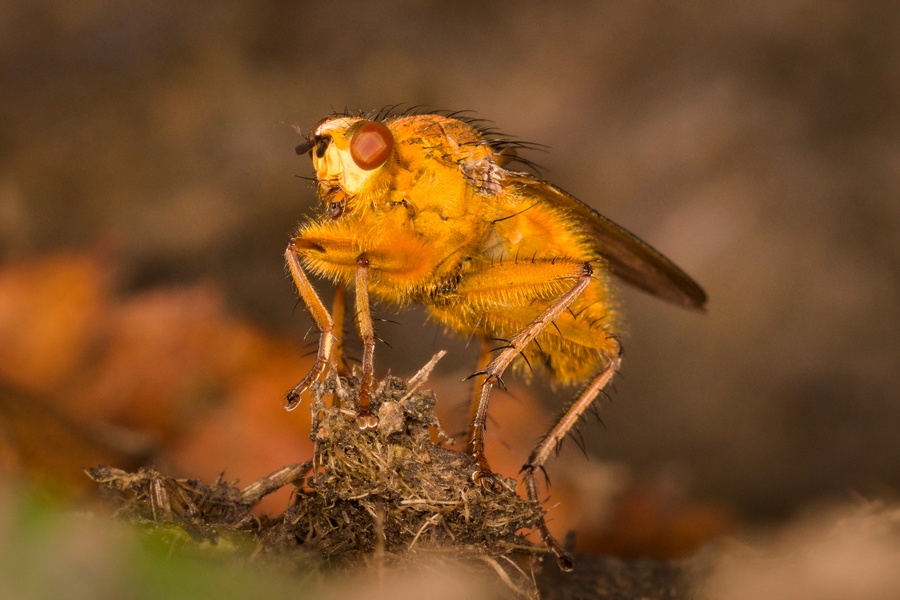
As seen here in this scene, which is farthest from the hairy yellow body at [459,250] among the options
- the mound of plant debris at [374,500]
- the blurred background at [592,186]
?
the blurred background at [592,186]

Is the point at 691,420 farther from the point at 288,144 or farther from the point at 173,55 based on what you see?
the point at 173,55

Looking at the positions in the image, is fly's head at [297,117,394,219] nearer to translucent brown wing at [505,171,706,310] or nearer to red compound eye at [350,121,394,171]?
red compound eye at [350,121,394,171]

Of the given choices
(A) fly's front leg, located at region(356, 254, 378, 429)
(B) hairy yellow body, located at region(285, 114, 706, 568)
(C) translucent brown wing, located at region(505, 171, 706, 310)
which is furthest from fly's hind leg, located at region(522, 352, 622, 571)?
(A) fly's front leg, located at region(356, 254, 378, 429)

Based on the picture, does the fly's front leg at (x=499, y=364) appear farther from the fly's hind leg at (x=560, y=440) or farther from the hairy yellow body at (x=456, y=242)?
the fly's hind leg at (x=560, y=440)

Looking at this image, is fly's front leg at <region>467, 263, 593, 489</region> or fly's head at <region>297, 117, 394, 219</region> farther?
fly's head at <region>297, 117, 394, 219</region>

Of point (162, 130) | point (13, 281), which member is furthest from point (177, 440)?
point (162, 130)

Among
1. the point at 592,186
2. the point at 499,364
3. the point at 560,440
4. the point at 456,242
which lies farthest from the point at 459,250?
the point at 592,186
